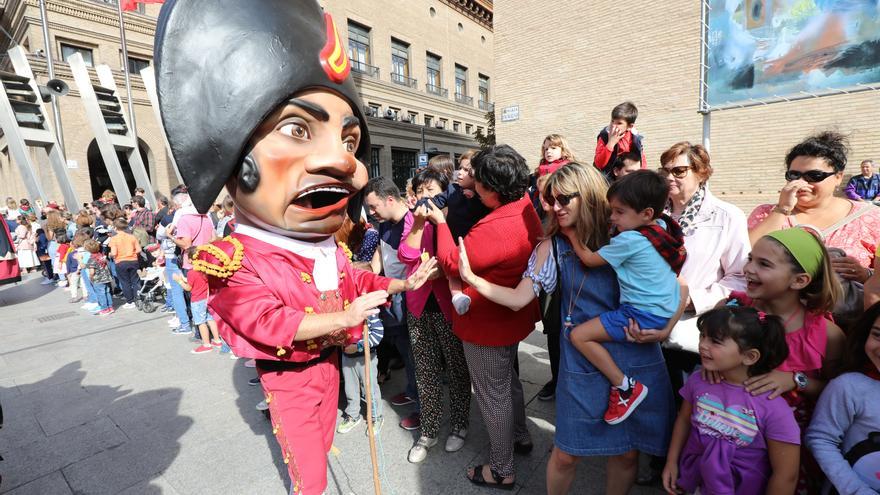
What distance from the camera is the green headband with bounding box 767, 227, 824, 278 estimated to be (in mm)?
1568

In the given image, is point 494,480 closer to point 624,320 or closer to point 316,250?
point 624,320

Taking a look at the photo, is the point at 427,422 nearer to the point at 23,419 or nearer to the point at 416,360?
the point at 416,360

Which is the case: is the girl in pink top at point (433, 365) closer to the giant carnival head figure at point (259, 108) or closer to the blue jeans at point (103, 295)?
the giant carnival head figure at point (259, 108)

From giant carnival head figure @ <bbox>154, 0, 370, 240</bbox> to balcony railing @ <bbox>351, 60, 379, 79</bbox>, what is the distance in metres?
23.9

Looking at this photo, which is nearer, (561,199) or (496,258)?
(561,199)

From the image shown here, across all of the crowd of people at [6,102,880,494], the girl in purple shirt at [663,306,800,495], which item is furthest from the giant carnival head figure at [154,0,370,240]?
the girl in purple shirt at [663,306,800,495]

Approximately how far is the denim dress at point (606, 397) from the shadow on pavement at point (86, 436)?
2585mm

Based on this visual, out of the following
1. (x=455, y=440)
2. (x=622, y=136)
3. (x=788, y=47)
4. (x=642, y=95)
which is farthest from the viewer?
(x=642, y=95)

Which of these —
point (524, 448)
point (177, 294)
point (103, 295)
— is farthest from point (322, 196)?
point (103, 295)

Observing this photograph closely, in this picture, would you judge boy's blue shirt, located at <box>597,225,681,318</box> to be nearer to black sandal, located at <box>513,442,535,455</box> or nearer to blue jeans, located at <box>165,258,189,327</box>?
black sandal, located at <box>513,442,535,455</box>

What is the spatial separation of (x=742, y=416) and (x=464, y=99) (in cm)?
3254

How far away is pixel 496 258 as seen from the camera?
2133 millimetres

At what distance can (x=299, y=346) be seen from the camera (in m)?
1.72

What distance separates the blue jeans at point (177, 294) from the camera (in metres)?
5.43
